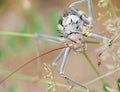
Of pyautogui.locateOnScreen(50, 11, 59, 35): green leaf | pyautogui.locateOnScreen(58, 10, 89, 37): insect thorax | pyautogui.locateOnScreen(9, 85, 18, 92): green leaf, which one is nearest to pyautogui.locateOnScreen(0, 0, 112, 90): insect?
pyautogui.locateOnScreen(58, 10, 89, 37): insect thorax

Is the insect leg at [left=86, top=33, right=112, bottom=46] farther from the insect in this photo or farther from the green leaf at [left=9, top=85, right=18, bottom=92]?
the green leaf at [left=9, top=85, right=18, bottom=92]

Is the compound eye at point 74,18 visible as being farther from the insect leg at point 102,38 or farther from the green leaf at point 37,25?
the green leaf at point 37,25

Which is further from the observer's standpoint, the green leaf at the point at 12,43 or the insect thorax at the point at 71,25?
the green leaf at the point at 12,43

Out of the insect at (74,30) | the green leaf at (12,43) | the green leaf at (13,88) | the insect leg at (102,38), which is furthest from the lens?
the green leaf at (12,43)

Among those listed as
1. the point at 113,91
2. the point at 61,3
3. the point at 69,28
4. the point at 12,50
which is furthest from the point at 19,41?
the point at 61,3

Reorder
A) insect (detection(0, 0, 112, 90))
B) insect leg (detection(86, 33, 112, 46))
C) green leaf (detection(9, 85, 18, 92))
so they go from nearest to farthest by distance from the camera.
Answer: insect leg (detection(86, 33, 112, 46))
insect (detection(0, 0, 112, 90))
green leaf (detection(9, 85, 18, 92))

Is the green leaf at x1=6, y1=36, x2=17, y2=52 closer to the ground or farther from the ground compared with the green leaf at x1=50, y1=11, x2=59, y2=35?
closer to the ground

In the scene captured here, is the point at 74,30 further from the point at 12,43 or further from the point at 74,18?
the point at 12,43

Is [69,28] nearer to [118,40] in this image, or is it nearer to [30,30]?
[118,40]

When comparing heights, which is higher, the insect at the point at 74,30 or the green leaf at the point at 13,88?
the insect at the point at 74,30

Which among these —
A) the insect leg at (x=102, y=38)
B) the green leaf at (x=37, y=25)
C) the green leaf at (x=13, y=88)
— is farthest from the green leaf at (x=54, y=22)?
the insect leg at (x=102, y=38)

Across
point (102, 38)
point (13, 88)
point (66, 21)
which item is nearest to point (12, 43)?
point (13, 88)

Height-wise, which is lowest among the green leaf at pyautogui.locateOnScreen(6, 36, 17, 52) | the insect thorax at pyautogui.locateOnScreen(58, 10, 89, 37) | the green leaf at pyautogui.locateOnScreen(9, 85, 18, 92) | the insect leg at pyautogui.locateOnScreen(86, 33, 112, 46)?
the green leaf at pyautogui.locateOnScreen(9, 85, 18, 92)
